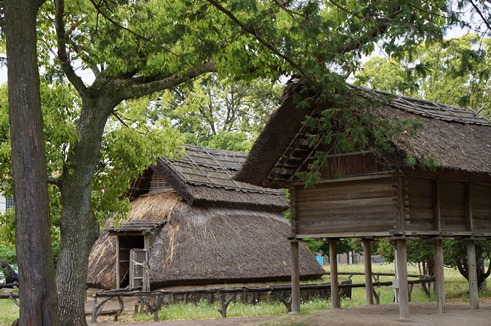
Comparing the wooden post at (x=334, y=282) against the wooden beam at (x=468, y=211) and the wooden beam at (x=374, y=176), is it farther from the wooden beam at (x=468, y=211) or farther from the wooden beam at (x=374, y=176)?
the wooden beam at (x=468, y=211)

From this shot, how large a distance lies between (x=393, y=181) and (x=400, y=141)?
4.05 feet

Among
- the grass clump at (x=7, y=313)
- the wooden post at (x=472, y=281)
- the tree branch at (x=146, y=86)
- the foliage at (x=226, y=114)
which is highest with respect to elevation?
the foliage at (x=226, y=114)

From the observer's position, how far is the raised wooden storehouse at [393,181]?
14.8m

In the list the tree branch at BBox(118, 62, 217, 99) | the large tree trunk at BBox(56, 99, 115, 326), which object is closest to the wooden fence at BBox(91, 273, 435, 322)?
the large tree trunk at BBox(56, 99, 115, 326)

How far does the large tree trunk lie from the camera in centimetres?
1344

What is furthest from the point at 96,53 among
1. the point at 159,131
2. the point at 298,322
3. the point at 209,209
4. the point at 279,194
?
the point at 279,194

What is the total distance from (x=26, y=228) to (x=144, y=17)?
6743mm

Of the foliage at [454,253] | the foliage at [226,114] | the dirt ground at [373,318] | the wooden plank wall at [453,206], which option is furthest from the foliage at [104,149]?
the foliage at [226,114]

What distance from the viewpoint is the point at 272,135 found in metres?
16.5

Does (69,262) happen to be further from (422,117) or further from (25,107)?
(422,117)

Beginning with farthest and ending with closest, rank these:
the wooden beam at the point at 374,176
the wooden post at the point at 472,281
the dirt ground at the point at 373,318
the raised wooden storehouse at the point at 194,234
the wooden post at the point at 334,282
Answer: the raised wooden storehouse at the point at 194,234 → the wooden post at the point at 334,282 → the wooden post at the point at 472,281 → the wooden beam at the point at 374,176 → the dirt ground at the point at 373,318

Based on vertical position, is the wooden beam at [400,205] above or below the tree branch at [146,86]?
below

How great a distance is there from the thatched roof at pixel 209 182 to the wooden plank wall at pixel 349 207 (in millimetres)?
8287

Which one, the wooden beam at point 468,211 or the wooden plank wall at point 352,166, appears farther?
the wooden beam at point 468,211
